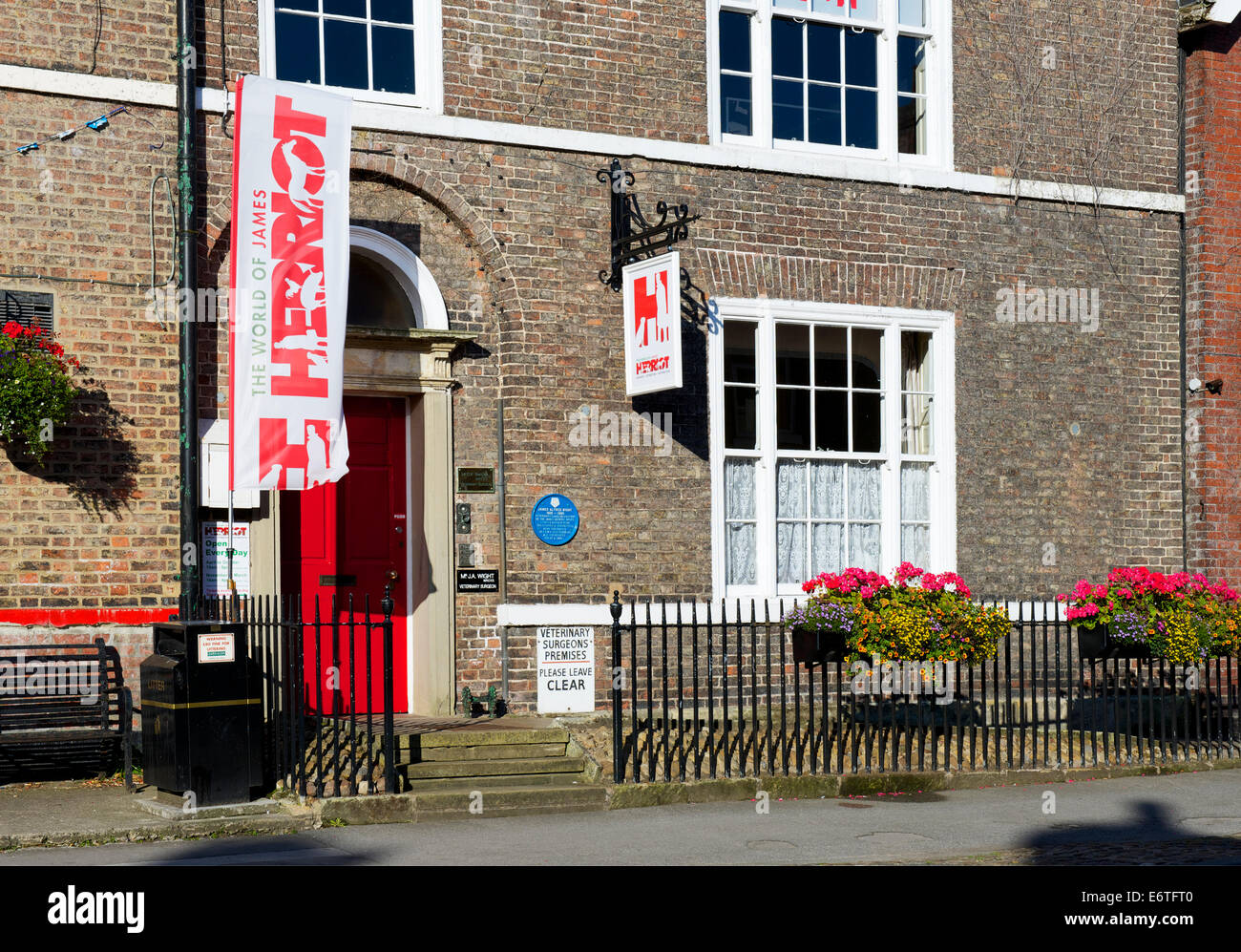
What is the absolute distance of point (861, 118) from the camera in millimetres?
13672

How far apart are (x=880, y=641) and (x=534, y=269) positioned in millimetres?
4088

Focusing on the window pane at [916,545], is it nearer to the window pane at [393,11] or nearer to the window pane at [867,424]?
the window pane at [867,424]

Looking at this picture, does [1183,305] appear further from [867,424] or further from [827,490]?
[827,490]

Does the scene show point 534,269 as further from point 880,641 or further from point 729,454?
point 880,641

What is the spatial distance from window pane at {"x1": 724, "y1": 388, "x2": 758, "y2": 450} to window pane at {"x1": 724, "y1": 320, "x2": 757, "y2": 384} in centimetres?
11

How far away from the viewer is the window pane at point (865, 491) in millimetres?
13422

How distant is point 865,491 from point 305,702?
5.99m

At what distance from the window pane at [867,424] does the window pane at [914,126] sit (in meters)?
2.39

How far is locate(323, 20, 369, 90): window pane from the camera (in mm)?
11688

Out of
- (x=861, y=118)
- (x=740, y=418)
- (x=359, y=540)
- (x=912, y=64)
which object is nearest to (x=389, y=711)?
(x=359, y=540)

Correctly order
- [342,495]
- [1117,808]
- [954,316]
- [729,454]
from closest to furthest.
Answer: [1117,808], [342,495], [729,454], [954,316]

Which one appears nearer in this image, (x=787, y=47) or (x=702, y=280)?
(x=702, y=280)

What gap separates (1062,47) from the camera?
46.7 feet

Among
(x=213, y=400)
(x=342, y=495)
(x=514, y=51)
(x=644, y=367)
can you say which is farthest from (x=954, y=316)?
(x=213, y=400)
